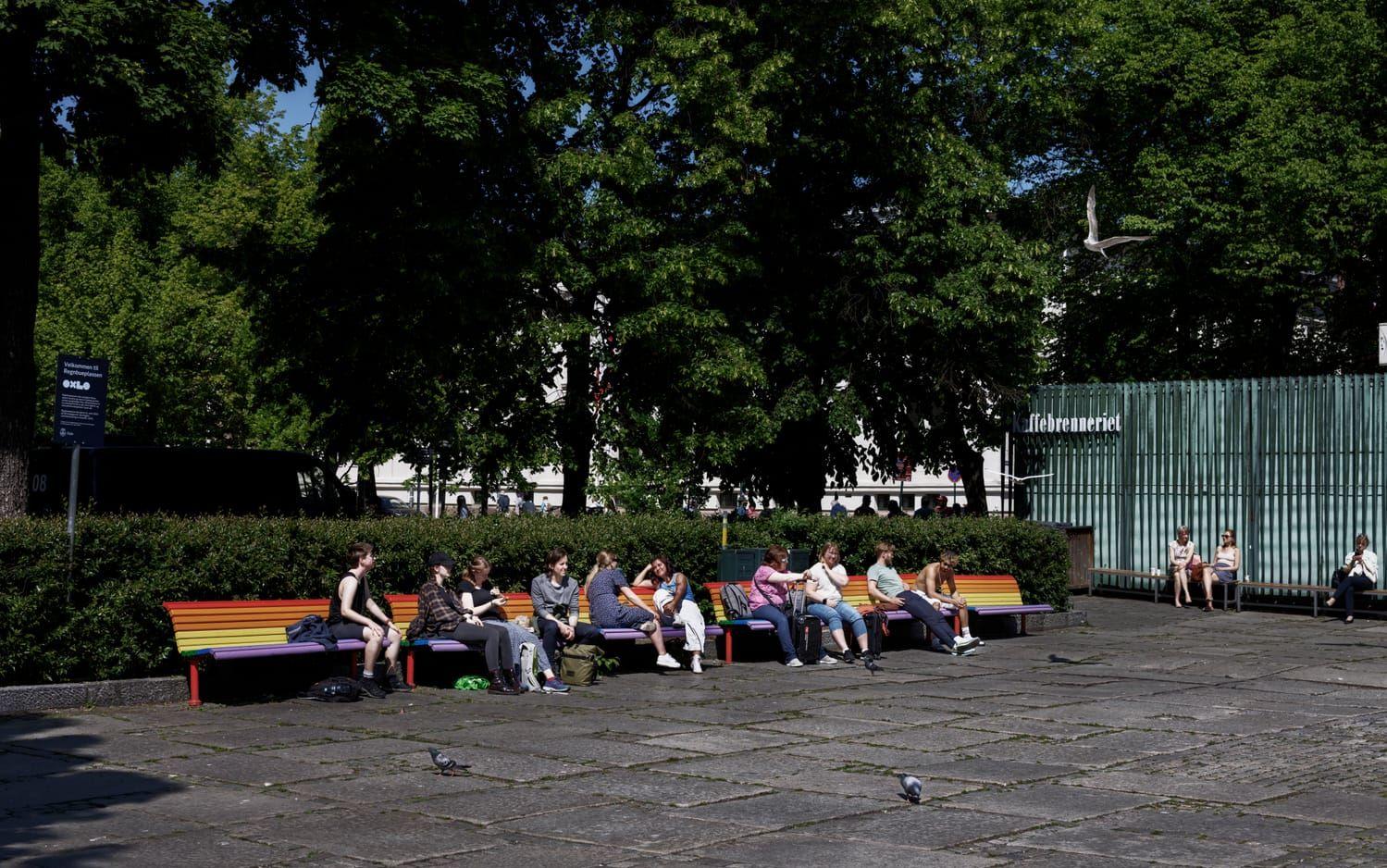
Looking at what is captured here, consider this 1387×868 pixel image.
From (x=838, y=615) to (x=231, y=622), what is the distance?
678 centimetres

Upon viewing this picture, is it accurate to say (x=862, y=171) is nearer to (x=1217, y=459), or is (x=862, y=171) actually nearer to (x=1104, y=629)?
(x=1217, y=459)

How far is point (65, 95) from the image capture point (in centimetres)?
1575

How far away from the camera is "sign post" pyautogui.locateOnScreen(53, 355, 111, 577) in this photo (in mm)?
12961

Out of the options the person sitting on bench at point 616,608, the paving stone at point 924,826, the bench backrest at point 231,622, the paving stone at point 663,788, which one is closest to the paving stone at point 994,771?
the paving stone at point 924,826

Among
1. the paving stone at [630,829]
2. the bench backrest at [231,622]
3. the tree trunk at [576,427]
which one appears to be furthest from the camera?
the tree trunk at [576,427]

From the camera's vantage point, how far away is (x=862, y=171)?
29.8 metres

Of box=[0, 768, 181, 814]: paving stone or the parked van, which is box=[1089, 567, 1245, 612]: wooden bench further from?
box=[0, 768, 181, 814]: paving stone

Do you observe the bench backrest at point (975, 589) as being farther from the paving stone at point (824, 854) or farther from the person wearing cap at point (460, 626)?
the paving stone at point (824, 854)

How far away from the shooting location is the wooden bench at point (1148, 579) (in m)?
25.7

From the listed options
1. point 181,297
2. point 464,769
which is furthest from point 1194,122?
point 464,769

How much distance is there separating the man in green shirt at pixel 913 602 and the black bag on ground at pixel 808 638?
130cm

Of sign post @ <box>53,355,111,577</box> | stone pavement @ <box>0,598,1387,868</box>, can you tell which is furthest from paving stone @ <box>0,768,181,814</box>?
sign post @ <box>53,355,111,577</box>

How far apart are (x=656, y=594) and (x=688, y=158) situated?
35.8 ft

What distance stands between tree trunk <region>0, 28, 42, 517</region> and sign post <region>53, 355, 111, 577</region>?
2290mm
